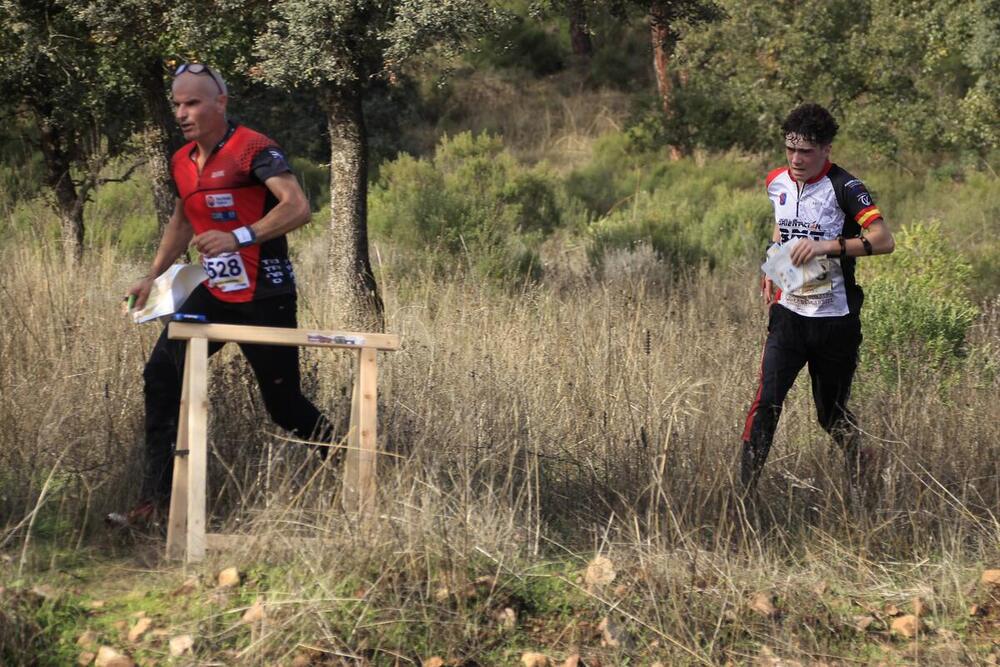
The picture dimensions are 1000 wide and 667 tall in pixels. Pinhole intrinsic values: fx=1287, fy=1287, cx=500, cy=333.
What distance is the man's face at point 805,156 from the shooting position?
17.1ft

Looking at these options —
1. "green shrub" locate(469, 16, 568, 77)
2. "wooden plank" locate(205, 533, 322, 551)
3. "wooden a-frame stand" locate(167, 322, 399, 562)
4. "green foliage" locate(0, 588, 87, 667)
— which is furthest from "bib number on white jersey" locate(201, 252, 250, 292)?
"green shrub" locate(469, 16, 568, 77)

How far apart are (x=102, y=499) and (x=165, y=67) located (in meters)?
6.92

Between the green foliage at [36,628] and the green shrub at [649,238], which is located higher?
the green shrub at [649,238]

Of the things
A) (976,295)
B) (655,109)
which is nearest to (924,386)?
(976,295)

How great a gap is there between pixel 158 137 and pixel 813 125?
7.80 m

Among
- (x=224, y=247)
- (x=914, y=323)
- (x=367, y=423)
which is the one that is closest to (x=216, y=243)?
(x=224, y=247)

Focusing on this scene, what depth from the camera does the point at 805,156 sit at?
5.22 m

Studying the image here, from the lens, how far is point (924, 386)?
6809mm

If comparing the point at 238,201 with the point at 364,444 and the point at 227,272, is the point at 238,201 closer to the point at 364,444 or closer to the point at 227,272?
the point at 227,272

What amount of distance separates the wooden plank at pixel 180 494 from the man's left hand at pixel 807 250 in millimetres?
2408

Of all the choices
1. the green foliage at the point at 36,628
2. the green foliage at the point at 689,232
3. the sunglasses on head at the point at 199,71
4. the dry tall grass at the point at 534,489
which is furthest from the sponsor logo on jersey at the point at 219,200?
Result: the green foliage at the point at 689,232

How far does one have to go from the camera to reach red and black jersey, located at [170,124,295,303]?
471cm

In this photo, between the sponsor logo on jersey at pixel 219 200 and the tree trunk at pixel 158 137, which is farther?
the tree trunk at pixel 158 137

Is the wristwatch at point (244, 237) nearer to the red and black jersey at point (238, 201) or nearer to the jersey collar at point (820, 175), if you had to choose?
the red and black jersey at point (238, 201)
